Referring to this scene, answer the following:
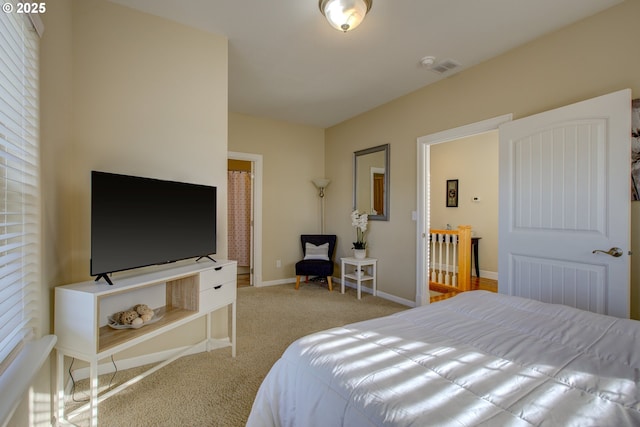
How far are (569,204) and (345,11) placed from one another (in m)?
2.13

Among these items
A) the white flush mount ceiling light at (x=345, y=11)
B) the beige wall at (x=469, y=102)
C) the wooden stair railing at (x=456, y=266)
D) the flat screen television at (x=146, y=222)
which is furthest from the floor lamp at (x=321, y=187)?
the white flush mount ceiling light at (x=345, y=11)

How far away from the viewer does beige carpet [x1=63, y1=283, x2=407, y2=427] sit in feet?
5.50

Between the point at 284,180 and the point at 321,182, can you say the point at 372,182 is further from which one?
the point at 284,180

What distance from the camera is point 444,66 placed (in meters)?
2.98

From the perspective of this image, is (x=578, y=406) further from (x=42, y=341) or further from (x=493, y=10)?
(x=493, y=10)

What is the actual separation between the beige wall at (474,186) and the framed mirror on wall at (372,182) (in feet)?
7.36

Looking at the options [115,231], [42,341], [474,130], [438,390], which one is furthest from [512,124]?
[42,341]

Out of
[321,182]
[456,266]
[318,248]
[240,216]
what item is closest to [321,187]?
[321,182]

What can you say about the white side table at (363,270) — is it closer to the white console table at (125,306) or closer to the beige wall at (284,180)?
the beige wall at (284,180)

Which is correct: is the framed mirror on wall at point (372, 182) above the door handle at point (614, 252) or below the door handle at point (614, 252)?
above

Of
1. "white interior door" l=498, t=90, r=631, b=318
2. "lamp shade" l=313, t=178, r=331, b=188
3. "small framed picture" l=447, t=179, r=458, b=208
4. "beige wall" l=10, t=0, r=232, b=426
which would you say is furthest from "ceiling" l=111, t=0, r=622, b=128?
"small framed picture" l=447, t=179, r=458, b=208

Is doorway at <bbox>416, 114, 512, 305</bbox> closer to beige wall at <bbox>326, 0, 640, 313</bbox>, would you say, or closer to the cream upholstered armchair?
beige wall at <bbox>326, 0, 640, 313</bbox>

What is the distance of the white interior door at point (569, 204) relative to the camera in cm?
198

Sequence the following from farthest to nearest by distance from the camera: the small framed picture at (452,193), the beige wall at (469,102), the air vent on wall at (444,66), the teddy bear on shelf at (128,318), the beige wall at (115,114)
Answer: the small framed picture at (452,193) → the air vent on wall at (444,66) → the beige wall at (469,102) → the teddy bear on shelf at (128,318) → the beige wall at (115,114)
